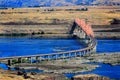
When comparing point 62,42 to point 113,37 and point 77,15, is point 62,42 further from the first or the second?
point 77,15

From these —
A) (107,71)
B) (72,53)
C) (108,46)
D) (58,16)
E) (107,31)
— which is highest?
(107,71)

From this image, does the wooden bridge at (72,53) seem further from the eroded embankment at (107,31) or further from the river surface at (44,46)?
the eroded embankment at (107,31)

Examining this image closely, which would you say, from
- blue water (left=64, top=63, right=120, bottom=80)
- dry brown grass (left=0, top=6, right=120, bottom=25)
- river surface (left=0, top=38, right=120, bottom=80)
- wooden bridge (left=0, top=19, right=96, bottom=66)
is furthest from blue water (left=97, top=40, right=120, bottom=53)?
dry brown grass (left=0, top=6, right=120, bottom=25)

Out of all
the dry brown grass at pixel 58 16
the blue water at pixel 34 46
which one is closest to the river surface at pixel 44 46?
the blue water at pixel 34 46

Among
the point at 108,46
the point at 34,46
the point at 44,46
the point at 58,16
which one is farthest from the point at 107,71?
the point at 58,16

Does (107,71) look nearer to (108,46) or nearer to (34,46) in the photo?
(108,46)

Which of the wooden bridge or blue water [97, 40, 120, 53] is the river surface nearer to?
blue water [97, 40, 120, 53]
